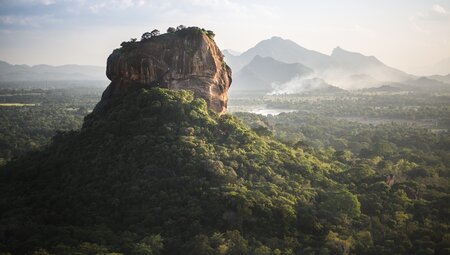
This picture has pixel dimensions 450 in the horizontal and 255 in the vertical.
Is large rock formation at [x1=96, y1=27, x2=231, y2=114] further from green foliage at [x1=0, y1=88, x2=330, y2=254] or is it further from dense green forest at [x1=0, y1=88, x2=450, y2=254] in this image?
dense green forest at [x1=0, y1=88, x2=450, y2=254]

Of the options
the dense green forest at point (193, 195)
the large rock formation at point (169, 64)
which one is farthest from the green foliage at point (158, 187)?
the large rock formation at point (169, 64)

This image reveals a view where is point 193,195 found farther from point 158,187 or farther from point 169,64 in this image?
point 169,64

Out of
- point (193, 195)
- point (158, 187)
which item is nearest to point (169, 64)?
point (158, 187)

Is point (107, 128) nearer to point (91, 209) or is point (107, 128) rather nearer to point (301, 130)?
point (91, 209)

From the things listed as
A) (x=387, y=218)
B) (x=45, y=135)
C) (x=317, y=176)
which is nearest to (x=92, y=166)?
(x=317, y=176)

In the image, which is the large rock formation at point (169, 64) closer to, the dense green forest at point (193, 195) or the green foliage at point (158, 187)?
the green foliage at point (158, 187)

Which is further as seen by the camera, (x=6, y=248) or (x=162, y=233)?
(x=162, y=233)

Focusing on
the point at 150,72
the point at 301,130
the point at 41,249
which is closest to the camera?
the point at 41,249

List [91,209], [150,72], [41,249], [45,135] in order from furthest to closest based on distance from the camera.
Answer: [45,135], [150,72], [91,209], [41,249]
